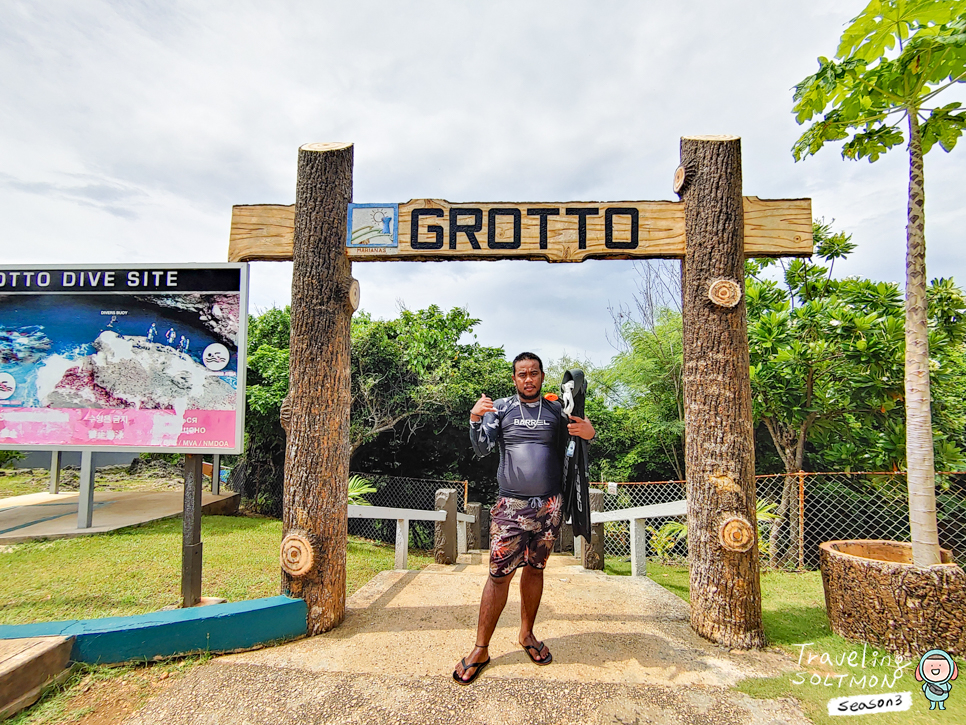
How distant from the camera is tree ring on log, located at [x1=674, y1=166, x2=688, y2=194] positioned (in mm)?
3837

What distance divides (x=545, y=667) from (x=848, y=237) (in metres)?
7.33

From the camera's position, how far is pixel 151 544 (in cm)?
576

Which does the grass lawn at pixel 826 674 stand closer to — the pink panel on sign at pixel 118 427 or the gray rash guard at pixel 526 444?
the gray rash guard at pixel 526 444

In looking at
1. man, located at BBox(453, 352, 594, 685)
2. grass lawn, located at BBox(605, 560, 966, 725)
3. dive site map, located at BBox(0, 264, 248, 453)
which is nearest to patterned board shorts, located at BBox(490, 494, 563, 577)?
man, located at BBox(453, 352, 594, 685)

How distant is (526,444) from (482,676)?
1.34m

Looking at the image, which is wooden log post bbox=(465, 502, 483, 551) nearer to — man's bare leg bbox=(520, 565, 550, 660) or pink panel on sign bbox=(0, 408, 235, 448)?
man's bare leg bbox=(520, 565, 550, 660)

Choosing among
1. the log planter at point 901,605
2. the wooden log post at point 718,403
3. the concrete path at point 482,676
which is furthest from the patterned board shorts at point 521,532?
the log planter at point 901,605

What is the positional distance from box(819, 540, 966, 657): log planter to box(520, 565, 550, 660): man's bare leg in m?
2.07

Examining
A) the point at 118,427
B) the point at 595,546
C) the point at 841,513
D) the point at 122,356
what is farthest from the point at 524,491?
the point at 841,513

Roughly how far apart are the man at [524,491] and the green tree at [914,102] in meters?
2.29

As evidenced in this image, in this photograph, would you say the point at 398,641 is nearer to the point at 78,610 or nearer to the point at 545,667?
the point at 545,667

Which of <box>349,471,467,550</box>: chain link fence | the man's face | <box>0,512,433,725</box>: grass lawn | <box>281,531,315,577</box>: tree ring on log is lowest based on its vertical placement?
<box>349,471,467,550</box>: chain link fence

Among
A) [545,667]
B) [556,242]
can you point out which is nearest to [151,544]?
[545,667]

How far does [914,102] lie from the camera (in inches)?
141
